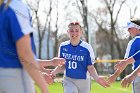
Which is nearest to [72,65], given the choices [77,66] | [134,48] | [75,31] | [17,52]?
[77,66]

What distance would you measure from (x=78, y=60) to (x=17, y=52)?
4.83m

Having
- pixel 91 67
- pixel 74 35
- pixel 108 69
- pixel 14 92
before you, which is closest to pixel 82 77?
pixel 91 67

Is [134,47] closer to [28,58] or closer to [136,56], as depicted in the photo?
[136,56]

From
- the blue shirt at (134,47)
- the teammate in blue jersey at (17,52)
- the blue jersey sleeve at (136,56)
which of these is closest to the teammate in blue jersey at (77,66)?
the blue shirt at (134,47)

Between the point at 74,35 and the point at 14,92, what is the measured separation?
483 cm

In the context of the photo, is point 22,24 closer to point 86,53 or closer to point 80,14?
point 86,53

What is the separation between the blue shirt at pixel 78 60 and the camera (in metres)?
8.11

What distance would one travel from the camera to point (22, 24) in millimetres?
3363

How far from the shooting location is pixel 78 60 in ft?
26.8

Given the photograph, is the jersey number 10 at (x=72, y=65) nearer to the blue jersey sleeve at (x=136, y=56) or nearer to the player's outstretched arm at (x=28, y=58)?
the blue jersey sleeve at (x=136, y=56)

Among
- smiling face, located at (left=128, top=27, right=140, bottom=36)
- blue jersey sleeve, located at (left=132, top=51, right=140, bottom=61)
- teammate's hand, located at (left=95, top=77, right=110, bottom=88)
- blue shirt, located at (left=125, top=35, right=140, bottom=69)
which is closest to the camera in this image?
blue jersey sleeve, located at (left=132, top=51, right=140, bottom=61)

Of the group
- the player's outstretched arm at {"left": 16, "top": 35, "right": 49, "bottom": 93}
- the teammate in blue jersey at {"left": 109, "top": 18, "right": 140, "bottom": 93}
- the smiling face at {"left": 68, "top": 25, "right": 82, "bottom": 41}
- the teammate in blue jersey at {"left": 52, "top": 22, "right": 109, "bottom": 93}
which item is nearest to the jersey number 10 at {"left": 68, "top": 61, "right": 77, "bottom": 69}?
the teammate in blue jersey at {"left": 52, "top": 22, "right": 109, "bottom": 93}

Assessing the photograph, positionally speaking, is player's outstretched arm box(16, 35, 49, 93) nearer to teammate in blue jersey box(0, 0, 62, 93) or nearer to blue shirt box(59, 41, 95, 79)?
teammate in blue jersey box(0, 0, 62, 93)

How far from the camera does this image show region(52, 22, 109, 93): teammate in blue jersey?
8078 millimetres
